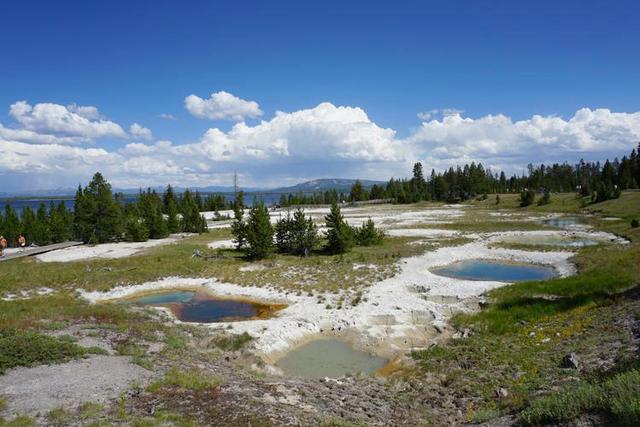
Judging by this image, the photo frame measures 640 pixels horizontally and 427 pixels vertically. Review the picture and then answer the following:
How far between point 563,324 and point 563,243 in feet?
117

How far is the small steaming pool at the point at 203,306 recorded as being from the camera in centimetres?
2666

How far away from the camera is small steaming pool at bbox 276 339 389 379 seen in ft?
59.4

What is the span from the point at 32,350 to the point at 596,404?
18.9 metres

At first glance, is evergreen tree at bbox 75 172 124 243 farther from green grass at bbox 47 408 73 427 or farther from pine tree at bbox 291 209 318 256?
green grass at bbox 47 408 73 427

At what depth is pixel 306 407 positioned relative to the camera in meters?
12.9

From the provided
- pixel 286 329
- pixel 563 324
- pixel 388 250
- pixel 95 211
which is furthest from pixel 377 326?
pixel 95 211

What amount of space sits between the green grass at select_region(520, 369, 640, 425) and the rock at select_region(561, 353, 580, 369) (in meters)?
3.66

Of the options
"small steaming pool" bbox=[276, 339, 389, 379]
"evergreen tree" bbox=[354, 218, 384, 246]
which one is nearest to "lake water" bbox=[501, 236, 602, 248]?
"evergreen tree" bbox=[354, 218, 384, 246]

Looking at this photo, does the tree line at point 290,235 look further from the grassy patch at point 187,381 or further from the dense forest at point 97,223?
the grassy patch at point 187,381

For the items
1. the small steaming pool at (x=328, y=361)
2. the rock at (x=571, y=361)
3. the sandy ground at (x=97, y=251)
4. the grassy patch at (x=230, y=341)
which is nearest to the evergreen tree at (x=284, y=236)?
the sandy ground at (x=97, y=251)

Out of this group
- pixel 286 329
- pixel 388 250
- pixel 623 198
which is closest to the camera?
pixel 286 329

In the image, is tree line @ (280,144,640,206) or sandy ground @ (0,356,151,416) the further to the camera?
tree line @ (280,144,640,206)

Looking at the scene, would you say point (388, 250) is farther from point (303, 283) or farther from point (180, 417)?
point (180, 417)

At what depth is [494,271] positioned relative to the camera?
37.4 m
